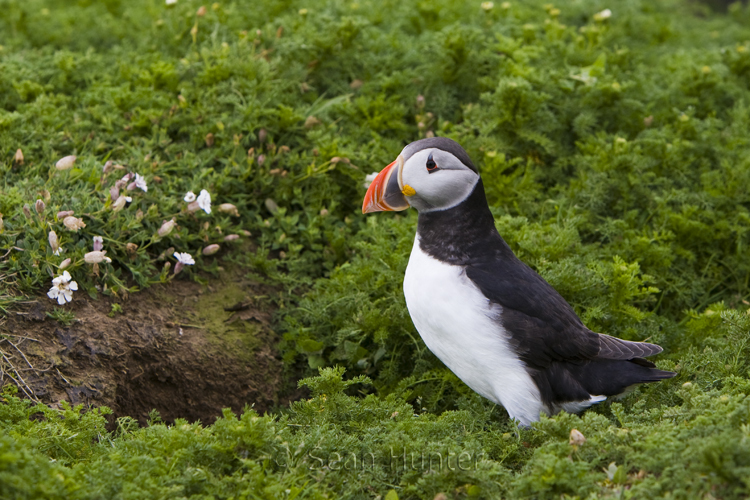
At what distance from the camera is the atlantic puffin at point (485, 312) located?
139 inches

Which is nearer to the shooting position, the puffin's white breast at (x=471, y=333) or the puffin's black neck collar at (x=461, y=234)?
the puffin's white breast at (x=471, y=333)

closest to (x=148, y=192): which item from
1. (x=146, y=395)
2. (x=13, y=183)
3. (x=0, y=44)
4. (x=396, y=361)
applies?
(x=13, y=183)

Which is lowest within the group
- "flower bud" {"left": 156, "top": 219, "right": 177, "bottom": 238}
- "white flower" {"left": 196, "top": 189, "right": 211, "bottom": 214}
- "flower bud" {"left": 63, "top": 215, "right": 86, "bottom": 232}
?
"flower bud" {"left": 156, "top": 219, "right": 177, "bottom": 238}

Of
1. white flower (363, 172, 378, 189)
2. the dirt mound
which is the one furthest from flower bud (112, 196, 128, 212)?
white flower (363, 172, 378, 189)

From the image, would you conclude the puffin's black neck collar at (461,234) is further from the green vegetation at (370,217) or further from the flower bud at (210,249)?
the flower bud at (210,249)

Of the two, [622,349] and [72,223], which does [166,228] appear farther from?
[622,349]

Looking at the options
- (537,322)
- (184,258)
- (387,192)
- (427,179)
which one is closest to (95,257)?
(184,258)

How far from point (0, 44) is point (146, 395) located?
4060mm

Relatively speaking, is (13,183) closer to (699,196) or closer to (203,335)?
(203,335)

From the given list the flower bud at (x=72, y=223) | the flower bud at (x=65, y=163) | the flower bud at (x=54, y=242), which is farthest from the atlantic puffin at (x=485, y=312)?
the flower bud at (x=65, y=163)

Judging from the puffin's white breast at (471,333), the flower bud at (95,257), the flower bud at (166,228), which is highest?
the flower bud at (95,257)

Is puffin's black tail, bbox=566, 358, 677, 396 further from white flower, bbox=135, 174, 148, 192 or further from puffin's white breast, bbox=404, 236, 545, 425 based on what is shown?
white flower, bbox=135, 174, 148, 192

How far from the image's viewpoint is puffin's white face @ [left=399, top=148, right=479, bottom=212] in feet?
11.7

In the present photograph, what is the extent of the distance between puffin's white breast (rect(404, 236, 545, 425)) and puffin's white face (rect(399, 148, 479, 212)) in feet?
1.16
